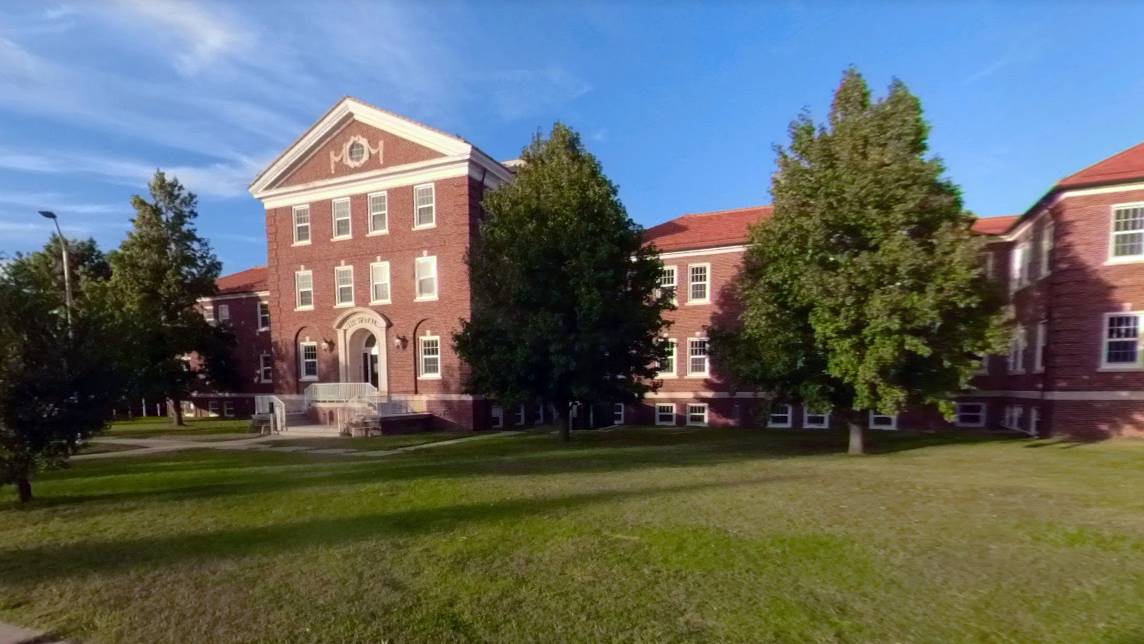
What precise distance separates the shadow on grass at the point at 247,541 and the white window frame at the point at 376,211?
19356mm

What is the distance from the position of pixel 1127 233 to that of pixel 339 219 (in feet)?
98.0

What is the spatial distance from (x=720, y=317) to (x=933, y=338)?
12537mm

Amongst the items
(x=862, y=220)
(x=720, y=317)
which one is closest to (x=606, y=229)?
(x=862, y=220)

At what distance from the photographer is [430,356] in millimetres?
24656

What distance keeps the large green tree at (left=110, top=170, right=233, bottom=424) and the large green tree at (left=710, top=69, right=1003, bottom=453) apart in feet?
91.6

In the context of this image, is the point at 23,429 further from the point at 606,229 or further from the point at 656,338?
the point at 656,338

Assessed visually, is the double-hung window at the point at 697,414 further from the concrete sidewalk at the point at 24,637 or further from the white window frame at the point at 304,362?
the concrete sidewalk at the point at 24,637

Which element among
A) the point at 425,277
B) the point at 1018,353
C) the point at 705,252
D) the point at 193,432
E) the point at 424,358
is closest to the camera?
the point at 1018,353

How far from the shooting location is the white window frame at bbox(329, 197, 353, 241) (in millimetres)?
26109

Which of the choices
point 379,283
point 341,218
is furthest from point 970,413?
point 341,218

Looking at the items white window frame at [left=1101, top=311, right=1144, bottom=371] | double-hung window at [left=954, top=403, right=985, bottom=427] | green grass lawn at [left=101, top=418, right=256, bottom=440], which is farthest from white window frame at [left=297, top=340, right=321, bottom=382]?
white window frame at [left=1101, top=311, right=1144, bottom=371]

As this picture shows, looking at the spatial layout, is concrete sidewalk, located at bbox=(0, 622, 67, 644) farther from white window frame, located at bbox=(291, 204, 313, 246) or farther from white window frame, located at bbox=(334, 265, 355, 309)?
white window frame, located at bbox=(291, 204, 313, 246)

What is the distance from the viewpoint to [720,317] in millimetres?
25922

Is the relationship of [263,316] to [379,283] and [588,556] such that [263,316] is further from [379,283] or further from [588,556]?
[588,556]
